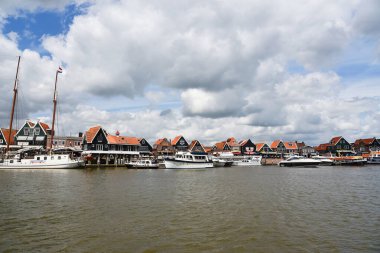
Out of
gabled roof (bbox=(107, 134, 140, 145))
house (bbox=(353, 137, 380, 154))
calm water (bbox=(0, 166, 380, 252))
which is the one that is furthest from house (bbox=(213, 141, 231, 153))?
calm water (bbox=(0, 166, 380, 252))

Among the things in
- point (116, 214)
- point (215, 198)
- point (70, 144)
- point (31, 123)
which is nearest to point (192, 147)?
point (70, 144)

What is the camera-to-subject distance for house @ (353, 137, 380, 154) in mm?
130375

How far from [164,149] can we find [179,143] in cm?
688

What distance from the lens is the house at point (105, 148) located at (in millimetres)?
83062

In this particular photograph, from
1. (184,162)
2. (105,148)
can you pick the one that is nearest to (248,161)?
(184,162)

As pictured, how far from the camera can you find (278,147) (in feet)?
447

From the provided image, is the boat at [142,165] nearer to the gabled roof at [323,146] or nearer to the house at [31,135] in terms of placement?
the house at [31,135]

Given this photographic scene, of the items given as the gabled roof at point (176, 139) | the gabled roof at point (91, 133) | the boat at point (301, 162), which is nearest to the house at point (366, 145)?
the boat at point (301, 162)

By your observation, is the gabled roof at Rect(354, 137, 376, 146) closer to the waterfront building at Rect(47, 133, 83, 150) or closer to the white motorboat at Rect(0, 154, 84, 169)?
the waterfront building at Rect(47, 133, 83, 150)

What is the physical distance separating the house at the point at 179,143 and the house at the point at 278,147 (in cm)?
4915

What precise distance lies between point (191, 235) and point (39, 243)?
6.76m

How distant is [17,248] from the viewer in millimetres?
11234

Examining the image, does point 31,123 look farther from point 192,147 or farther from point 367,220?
point 367,220

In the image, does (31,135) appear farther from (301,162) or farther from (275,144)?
(275,144)
